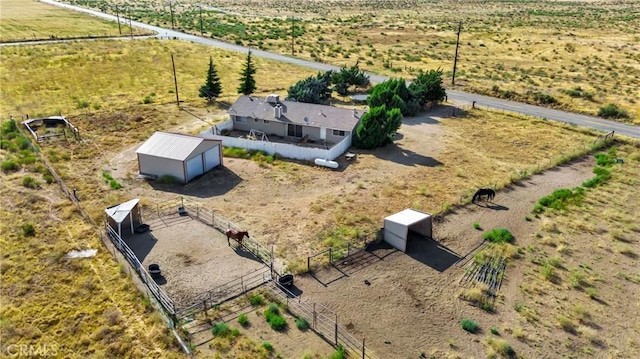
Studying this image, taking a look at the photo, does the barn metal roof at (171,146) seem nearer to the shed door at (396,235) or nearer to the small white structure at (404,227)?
the shed door at (396,235)

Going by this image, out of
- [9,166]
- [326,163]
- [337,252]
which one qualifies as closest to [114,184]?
[9,166]

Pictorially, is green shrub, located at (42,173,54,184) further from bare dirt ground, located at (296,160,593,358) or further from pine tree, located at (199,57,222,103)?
pine tree, located at (199,57,222,103)

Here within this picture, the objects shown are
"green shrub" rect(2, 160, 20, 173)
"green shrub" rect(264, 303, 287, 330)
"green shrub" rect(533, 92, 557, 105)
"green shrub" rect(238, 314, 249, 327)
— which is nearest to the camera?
"green shrub" rect(264, 303, 287, 330)

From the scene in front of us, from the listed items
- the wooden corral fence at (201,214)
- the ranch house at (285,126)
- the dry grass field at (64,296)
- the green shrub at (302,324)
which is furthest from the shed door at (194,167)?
the green shrub at (302,324)

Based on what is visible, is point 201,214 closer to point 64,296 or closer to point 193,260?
point 193,260

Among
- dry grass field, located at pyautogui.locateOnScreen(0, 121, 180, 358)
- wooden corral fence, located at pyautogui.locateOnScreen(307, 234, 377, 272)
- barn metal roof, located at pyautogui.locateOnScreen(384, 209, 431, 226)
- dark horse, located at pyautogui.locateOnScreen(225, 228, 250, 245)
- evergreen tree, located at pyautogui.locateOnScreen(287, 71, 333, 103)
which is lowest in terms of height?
dry grass field, located at pyautogui.locateOnScreen(0, 121, 180, 358)

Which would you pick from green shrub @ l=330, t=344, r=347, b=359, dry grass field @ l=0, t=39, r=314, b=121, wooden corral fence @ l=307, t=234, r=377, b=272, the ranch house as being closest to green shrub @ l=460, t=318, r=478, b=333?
green shrub @ l=330, t=344, r=347, b=359
